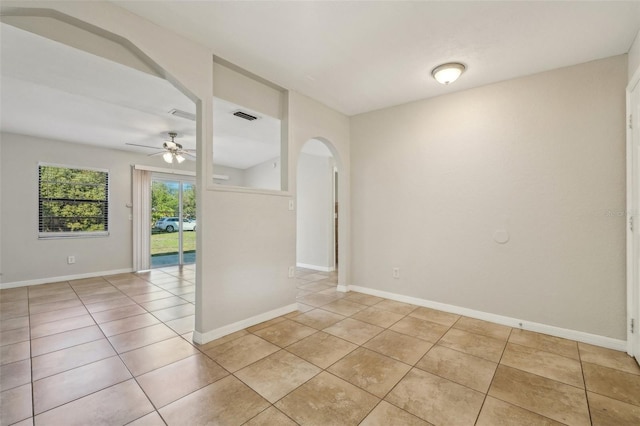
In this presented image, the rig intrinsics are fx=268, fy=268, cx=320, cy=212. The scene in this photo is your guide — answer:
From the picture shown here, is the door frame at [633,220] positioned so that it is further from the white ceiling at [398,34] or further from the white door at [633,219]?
the white ceiling at [398,34]

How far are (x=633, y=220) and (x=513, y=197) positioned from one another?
0.87 meters

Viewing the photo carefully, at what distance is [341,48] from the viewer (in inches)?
96.4

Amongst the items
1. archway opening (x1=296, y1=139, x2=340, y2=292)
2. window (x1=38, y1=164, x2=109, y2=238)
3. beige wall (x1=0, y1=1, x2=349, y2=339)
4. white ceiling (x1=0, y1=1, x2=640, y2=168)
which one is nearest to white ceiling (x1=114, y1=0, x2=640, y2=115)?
white ceiling (x1=0, y1=1, x2=640, y2=168)

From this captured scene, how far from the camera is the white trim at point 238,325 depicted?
2.49 metres

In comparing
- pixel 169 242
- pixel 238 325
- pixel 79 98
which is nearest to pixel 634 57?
pixel 238 325

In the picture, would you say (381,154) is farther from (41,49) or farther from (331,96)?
(41,49)

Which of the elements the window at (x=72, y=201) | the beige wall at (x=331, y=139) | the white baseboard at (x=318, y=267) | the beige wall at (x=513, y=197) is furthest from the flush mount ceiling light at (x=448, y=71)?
the window at (x=72, y=201)

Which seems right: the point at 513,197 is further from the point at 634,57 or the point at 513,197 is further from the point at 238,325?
the point at 238,325

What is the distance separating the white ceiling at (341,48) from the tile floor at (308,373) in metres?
2.50

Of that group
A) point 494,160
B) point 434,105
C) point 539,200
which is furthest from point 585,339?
point 434,105

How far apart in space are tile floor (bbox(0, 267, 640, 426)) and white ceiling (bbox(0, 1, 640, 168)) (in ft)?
8.20

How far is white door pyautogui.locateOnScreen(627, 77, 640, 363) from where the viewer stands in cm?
214

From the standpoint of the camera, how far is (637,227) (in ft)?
7.05

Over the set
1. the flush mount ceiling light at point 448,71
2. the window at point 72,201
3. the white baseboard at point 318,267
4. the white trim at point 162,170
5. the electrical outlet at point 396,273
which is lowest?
the white baseboard at point 318,267
